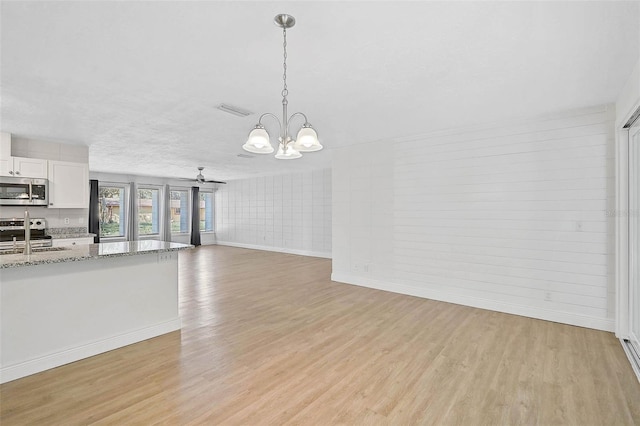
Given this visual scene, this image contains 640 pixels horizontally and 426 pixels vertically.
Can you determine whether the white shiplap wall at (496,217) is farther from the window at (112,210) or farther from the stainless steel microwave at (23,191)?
the window at (112,210)

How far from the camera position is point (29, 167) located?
489 cm

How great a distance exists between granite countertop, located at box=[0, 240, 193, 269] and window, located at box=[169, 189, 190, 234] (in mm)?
8472

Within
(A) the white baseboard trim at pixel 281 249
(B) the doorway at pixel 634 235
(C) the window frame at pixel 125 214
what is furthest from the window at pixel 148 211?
(B) the doorway at pixel 634 235

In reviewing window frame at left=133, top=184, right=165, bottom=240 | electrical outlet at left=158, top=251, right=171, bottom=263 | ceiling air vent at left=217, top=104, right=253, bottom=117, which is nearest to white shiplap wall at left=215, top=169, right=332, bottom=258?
window frame at left=133, top=184, right=165, bottom=240

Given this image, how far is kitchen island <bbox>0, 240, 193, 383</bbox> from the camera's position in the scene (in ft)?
8.44

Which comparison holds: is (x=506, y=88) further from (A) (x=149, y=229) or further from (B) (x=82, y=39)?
(A) (x=149, y=229)

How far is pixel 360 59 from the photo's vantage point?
2543mm

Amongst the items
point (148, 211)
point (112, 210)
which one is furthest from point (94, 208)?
point (148, 211)

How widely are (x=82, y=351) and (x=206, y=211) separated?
33.7ft

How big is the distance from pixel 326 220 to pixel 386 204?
3.79m

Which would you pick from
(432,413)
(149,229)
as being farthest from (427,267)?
(149,229)

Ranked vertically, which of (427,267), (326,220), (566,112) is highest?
(566,112)

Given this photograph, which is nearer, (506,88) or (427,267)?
(506,88)

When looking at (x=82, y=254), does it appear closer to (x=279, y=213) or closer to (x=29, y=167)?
(x=29, y=167)
